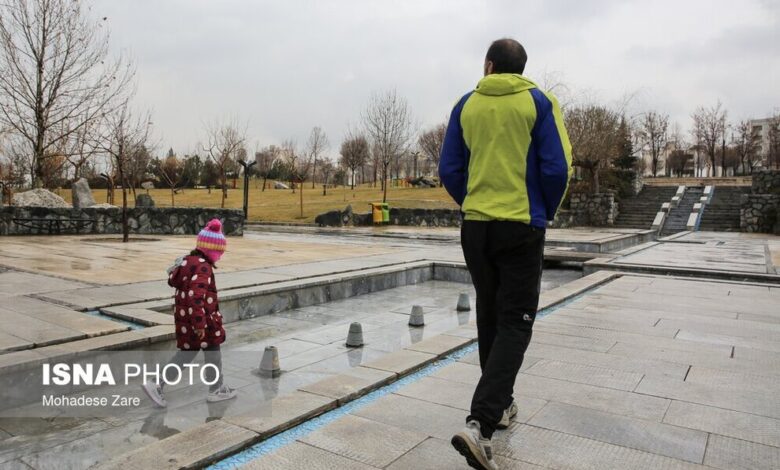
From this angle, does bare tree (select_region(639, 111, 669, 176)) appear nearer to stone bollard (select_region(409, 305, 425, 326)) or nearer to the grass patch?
the grass patch

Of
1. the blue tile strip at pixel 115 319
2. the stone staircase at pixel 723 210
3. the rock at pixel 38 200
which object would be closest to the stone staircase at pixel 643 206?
the stone staircase at pixel 723 210

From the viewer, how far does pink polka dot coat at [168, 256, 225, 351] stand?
374 centimetres

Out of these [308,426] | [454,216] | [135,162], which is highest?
[135,162]

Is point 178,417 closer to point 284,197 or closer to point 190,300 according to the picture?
point 190,300

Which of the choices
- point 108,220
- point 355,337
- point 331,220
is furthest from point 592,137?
point 355,337

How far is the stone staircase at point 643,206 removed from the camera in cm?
2995

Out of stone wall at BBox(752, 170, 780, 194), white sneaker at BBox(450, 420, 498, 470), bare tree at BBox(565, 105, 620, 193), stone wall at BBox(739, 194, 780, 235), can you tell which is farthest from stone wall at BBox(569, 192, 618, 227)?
white sneaker at BBox(450, 420, 498, 470)

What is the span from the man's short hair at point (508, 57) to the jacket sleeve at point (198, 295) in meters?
2.35

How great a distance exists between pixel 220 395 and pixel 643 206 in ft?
110

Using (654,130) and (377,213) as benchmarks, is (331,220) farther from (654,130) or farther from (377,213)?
(654,130)

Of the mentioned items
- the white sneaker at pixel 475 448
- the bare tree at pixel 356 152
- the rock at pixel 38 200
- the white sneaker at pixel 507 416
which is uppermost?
the bare tree at pixel 356 152

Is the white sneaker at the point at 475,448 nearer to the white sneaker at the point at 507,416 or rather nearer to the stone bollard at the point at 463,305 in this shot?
the white sneaker at the point at 507,416

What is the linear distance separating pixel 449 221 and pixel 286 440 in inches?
1020

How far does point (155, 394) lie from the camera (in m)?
3.79
